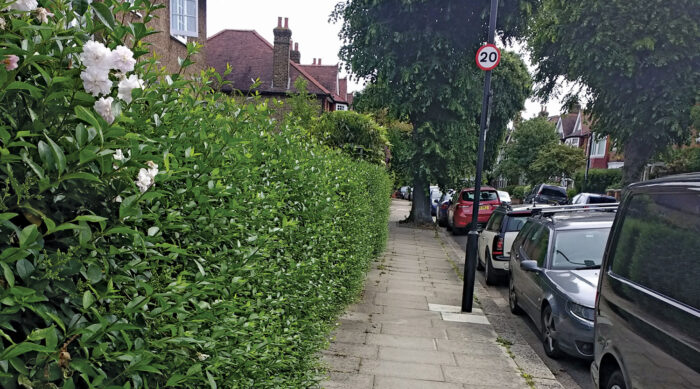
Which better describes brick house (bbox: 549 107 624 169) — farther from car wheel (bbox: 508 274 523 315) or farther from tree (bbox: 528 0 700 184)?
car wheel (bbox: 508 274 523 315)

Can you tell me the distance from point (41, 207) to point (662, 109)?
897 inches

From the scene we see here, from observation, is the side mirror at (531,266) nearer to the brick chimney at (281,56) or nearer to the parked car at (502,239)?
the parked car at (502,239)

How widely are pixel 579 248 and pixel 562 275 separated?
67 cm

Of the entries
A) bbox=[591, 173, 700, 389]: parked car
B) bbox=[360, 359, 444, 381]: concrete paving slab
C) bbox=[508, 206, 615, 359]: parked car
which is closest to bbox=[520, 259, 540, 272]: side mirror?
bbox=[508, 206, 615, 359]: parked car

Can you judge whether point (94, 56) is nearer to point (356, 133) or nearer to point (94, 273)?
point (94, 273)

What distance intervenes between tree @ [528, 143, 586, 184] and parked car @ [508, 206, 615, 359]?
134 feet

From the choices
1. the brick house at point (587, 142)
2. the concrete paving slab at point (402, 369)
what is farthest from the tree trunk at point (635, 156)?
the concrete paving slab at point (402, 369)

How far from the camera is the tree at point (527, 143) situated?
55000 mm

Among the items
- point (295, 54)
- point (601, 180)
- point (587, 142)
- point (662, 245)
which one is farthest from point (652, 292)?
point (587, 142)

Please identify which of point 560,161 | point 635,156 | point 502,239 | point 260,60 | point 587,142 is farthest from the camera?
point 587,142

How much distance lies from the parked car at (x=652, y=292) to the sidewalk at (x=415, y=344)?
4.72 feet

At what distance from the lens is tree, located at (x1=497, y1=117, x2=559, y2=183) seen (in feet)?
180

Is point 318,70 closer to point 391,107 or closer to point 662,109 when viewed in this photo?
point 391,107

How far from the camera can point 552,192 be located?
97.2 feet
